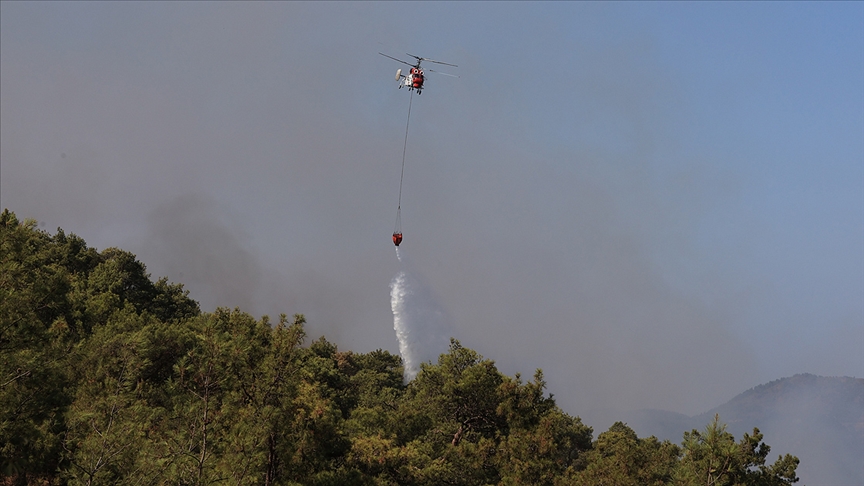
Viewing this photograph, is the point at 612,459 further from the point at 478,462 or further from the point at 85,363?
the point at 85,363

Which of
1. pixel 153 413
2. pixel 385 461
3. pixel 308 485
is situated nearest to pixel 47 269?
pixel 153 413

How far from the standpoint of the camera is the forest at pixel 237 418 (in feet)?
73.9

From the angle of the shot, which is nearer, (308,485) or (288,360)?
(288,360)

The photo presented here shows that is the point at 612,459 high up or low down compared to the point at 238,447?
up

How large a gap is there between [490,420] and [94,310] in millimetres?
25127

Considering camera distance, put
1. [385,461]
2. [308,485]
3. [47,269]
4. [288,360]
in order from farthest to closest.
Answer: [385,461]
[47,269]
[308,485]
[288,360]

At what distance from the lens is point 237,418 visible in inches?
1005

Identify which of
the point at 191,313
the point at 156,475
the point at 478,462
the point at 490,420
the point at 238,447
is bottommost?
the point at 156,475

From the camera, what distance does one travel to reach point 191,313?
82438 mm

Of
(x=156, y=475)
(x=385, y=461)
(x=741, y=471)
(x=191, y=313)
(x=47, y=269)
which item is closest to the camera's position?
(x=156, y=475)

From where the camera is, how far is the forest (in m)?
22.5

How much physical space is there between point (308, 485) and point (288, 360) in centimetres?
573

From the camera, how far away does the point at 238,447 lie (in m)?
24.6

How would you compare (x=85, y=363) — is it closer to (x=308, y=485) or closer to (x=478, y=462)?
(x=308, y=485)
